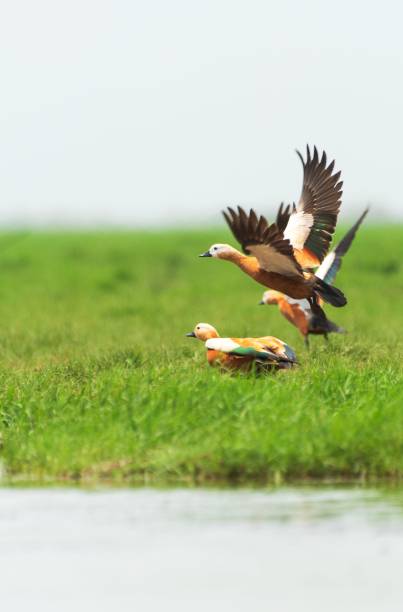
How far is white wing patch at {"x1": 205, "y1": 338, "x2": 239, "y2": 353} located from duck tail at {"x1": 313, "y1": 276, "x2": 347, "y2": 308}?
1706 mm

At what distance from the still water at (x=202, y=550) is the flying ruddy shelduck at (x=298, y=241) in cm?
390

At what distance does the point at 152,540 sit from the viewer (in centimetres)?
799

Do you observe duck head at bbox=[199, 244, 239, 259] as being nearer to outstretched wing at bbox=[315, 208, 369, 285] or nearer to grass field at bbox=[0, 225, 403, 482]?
grass field at bbox=[0, 225, 403, 482]

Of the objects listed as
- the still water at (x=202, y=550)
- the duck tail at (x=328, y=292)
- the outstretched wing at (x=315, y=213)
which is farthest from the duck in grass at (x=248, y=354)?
the still water at (x=202, y=550)

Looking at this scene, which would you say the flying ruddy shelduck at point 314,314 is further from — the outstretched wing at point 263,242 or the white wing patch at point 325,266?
the outstretched wing at point 263,242

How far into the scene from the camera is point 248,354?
12.3 meters

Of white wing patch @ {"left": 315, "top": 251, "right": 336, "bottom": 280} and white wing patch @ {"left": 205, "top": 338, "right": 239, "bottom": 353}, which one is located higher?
white wing patch @ {"left": 315, "top": 251, "right": 336, "bottom": 280}

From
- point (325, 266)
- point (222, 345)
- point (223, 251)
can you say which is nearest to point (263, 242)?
point (223, 251)

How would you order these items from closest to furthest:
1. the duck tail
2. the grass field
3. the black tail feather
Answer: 1. the grass field
2. the duck tail
3. the black tail feather

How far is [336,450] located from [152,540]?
7.27 feet

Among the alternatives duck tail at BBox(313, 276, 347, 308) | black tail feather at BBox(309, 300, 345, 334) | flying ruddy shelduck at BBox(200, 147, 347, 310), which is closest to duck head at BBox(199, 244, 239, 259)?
flying ruddy shelduck at BBox(200, 147, 347, 310)

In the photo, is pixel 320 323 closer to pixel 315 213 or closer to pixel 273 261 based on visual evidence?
pixel 315 213

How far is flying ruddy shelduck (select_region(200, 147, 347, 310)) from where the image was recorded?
510 inches

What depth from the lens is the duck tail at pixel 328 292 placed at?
13.9 m
